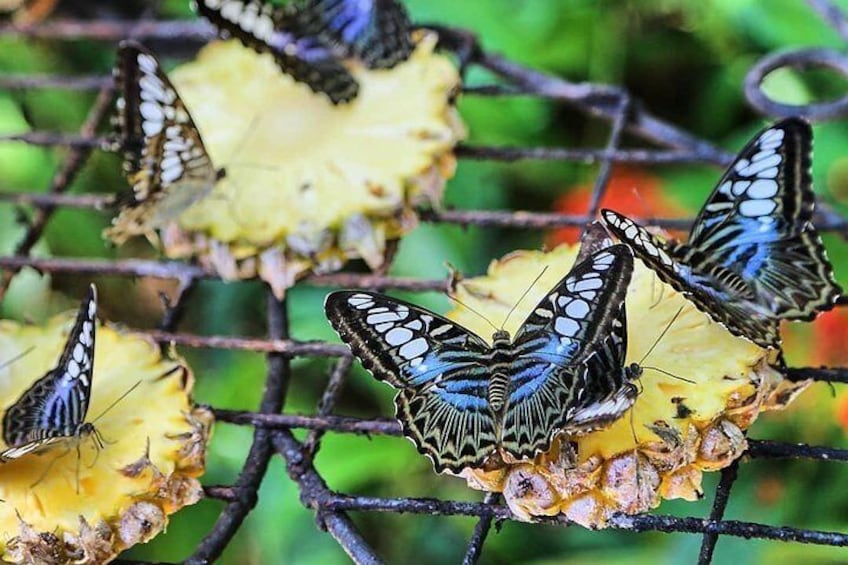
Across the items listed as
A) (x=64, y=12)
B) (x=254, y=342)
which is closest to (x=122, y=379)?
(x=254, y=342)

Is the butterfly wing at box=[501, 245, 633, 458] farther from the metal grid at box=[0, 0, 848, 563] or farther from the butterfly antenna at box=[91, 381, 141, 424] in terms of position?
the butterfly antenna at box=[91, 381, 141, 424]

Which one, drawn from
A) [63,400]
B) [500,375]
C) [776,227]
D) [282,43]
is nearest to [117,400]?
[63,400]

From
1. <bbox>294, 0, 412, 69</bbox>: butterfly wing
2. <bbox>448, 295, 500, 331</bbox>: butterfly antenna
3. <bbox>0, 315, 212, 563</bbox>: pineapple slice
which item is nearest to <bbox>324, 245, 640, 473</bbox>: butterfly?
<bbox>448, 295, 500, 331</bbox>: butterfly antenna

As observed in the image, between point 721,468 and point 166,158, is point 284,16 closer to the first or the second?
point 166,158

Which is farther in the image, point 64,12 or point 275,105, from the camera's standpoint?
point 64,12

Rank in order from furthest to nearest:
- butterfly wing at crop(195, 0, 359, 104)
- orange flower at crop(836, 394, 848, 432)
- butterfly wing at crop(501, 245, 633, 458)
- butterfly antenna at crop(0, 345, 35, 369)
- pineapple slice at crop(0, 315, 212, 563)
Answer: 1. orange flower at crop(836, 394, 848, 432)
2. butterfly wing at crop(195, 0, 359, 104)
3. butterfly antenna at crop(0, 345, 35, 369)
4. pineapple slice at crop(0, 315, 212, 563)
5. butterfly wing at crop(501, 245, 633, 458)

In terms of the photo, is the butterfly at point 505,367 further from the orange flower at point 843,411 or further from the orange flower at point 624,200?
the orange flower at point 624,200
